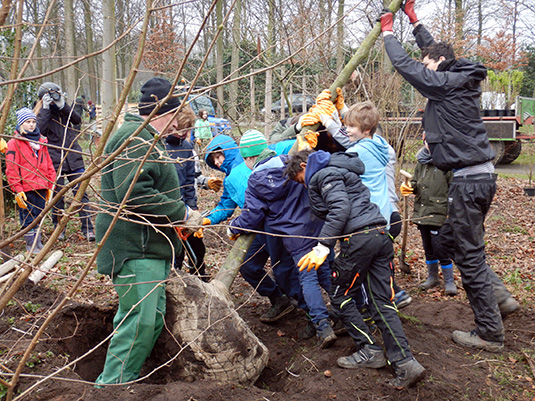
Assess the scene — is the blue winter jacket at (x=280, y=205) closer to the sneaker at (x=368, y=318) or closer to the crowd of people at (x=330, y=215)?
the crowd of people at (x=330, y=215)

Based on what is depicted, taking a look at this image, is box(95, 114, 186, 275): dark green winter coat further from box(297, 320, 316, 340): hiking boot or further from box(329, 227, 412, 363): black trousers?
box(297, 320, 316, 340): hiking boot

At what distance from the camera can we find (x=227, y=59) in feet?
65.1

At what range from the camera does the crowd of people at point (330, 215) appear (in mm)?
2842

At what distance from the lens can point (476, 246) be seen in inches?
135

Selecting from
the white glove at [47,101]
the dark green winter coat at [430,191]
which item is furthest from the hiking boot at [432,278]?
the white glove at [47,101]

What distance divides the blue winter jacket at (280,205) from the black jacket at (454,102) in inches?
44.8

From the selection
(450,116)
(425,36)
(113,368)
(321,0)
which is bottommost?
(113,368)

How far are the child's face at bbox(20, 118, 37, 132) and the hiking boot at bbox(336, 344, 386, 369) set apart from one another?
450 centimetres

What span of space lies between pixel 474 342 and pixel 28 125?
5.23m

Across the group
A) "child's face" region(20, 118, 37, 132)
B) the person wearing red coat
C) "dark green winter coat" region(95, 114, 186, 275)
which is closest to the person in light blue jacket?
"dark green winter coat" region(95, 114, 186, 275)

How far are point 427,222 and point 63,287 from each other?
3897 millimetres

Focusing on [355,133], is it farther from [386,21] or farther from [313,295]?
[313,295]

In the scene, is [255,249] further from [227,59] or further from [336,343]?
[227,59]

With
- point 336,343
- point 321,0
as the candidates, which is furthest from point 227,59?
point 336,343
